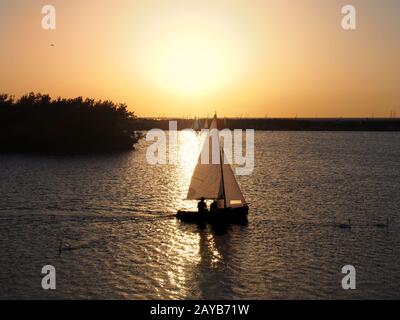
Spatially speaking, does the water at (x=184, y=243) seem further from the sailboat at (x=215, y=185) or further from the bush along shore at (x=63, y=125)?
the bush along shore at (x=63, y=125)

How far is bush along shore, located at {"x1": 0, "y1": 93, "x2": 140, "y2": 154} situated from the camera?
138 metres

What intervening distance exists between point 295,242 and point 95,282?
18492 mm

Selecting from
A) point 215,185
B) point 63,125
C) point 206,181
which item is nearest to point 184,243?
point 215,185

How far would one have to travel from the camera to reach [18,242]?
40938 mm

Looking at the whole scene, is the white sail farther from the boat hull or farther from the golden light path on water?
the golden light path on water

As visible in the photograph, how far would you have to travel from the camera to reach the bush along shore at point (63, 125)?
452 ft

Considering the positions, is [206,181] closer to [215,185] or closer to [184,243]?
[215,185]

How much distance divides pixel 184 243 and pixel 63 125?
108656 millimetres

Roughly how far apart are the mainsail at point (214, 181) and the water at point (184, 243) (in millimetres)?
3431

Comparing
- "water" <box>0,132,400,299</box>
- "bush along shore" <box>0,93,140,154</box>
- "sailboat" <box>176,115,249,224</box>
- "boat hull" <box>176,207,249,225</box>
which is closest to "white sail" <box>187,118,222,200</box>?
"sailboat" <box>176,115,249,224</box>

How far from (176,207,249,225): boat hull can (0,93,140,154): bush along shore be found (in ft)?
298

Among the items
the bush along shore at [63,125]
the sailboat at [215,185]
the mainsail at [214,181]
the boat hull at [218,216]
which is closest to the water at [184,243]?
the boat hull at [218,216]
